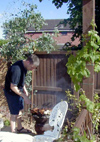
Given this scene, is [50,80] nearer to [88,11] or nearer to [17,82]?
[17,82]

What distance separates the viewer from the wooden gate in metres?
4.47

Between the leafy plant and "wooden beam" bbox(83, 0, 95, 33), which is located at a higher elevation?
"wooden beam" bbox(83, 0, 95, 33)

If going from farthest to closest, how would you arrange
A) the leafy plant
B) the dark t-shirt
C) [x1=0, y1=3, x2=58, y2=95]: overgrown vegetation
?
[x1=0, y1=3, x2=58, y2=95]: overgrown vegetation < the dark t-shirt < the leafy plant

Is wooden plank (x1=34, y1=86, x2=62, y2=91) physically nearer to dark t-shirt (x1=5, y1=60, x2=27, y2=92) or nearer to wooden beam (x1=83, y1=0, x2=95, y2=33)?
dark t-shirt (x1=5, y1=60, x2=27, y2=92)

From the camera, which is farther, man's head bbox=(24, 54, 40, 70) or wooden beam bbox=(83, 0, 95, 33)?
man's head bbox=(24, 54, 40, 70)

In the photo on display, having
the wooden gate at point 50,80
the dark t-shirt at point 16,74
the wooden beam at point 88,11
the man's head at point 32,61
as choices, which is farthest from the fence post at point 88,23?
the wooden gate at point 50,80

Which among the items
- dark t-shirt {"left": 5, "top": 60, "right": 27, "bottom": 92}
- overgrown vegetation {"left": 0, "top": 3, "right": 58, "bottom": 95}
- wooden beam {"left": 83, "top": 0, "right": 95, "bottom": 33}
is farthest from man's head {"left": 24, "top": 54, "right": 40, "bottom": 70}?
overgrown vegetation {"left": 0, "top": 3, "right": 58, "bottom": 95}

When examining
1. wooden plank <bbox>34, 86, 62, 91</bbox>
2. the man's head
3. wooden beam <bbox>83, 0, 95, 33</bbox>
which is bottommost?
wooden plank <bbox>34, 86, 62, 91</bbox>

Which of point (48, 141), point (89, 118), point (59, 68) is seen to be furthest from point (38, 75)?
point (48, 141)

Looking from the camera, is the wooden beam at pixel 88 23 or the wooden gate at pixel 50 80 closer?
the wooden beam at pixel 88 23

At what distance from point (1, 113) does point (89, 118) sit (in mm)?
2771

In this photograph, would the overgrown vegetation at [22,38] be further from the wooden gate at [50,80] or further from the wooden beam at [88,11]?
the wooden beam at [88,11]

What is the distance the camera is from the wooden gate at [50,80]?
4.47m

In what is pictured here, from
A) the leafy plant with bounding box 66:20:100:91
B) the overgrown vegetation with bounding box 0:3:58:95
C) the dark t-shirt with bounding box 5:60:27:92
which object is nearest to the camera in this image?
the leafy plant with bounding box 66:20:100:91
